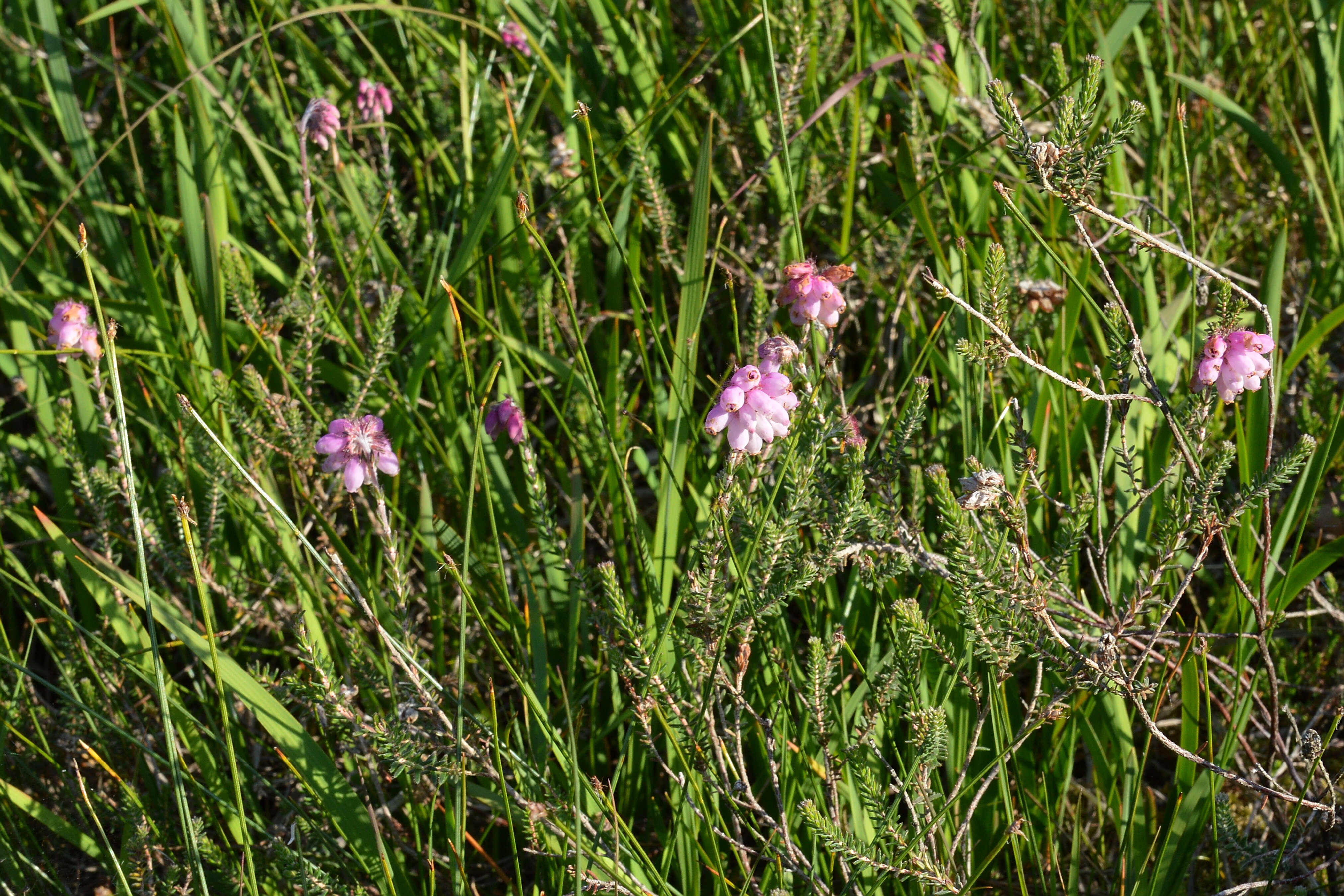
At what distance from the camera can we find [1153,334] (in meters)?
1.82

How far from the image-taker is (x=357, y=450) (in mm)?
1410

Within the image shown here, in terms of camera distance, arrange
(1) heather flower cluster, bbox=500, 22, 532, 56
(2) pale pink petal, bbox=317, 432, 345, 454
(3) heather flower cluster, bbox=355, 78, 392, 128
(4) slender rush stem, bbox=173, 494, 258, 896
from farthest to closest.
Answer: (1) heather flower cluster, bbox=500, 22, 532, 56, (3) heather flower cluster, bbox=355, 78, 392, 128, (2) pale pink petal, bbox=317, 432, 345, 454, (4) slender rush stem, bbox=173, 494, 258, 896

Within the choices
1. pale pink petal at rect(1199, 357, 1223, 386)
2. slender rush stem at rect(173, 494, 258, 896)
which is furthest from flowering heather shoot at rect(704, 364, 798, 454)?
slender rush stem at rect(173, 494, 258, 896)

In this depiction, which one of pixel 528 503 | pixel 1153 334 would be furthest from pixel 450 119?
pixel 1153 334

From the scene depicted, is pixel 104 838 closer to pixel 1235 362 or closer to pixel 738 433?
pixel 738 433

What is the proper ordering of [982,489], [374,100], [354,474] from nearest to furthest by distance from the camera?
[982,489]
[354,474]
[374,100]

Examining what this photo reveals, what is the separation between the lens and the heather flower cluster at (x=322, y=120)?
188 centimetres

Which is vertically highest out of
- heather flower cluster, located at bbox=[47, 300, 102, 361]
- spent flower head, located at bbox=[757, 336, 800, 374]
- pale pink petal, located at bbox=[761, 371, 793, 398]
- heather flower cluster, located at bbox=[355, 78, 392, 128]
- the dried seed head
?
heather flower cluster, located at bbox=[355, 78, 392, 128]

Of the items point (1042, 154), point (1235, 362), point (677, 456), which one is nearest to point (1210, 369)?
point (1235, 362)

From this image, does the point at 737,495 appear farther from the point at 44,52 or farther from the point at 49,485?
the point at 44,52

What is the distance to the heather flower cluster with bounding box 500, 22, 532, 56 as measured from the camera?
238 cm

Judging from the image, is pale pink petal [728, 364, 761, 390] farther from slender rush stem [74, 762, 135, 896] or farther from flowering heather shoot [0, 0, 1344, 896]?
slender rush stem [74, 762, 135, 896]

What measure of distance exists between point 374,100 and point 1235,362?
190cm

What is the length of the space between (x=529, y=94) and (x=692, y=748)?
1.82m
